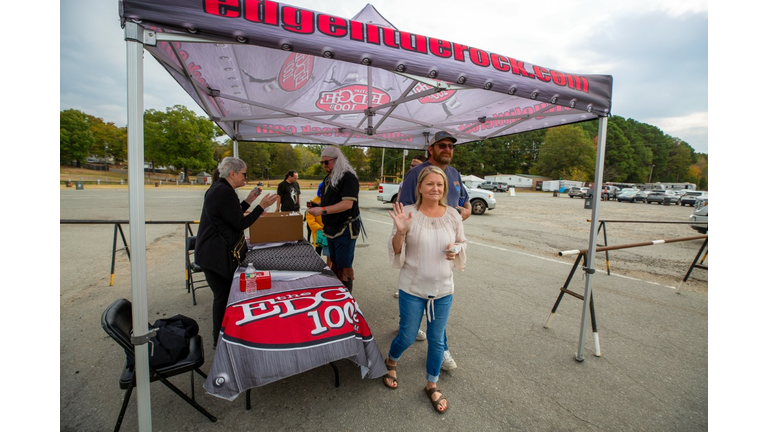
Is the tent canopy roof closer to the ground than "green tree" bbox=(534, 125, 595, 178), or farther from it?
closer to the ground

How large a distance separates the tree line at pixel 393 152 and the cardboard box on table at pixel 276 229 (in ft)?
119

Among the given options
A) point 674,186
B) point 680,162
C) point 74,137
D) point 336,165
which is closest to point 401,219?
point 336,165

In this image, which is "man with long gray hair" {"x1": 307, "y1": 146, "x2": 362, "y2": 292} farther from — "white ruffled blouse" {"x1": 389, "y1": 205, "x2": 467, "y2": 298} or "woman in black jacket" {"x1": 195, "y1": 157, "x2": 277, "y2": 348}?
"white ruffled blouse" {"x1": 389, "y1": 205, "x2": 467, "y2": 298}

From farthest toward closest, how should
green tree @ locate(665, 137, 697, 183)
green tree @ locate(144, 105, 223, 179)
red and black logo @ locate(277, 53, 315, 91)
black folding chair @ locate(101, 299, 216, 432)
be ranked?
green tree @ locate(665, 137, 697, 183) < green tree @ locate(144, 105, 223, 179) < red and black logo @ locate(277, 53, 315, 91) < black folding chair @ locate(101, 299, 216, 432)

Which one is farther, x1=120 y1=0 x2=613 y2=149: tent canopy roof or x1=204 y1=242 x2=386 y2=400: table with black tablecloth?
x1=204 y1=242 x2=386 y2=400: table with black tablecloth

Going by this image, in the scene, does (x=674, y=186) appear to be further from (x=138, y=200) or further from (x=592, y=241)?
(x=138, y=200)

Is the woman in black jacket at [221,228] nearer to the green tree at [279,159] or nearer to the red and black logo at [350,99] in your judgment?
the red and black logo at [350,99]

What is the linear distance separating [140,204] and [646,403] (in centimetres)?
379

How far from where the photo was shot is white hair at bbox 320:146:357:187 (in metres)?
3.61

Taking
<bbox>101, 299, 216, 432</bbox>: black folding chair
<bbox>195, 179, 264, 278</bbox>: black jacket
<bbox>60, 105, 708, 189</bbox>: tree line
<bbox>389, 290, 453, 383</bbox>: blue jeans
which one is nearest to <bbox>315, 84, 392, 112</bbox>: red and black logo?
<bbox>195, 179, 264, 278</bbox>: black jacket

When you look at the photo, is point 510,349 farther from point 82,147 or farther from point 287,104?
point 82,147

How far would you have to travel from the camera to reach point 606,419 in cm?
221

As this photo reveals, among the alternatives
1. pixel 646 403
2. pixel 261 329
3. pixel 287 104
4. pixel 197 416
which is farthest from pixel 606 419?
pixel 287 104

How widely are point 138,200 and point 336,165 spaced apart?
7.33ft
